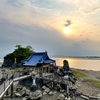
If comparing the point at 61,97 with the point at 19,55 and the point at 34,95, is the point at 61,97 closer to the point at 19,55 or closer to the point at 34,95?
the point at 34,95

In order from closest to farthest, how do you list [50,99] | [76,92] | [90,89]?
[50,99]
[76,92]
[90,89]

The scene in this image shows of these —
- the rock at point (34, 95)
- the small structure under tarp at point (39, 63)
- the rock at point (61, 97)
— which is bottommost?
the rock at point (61, 97)

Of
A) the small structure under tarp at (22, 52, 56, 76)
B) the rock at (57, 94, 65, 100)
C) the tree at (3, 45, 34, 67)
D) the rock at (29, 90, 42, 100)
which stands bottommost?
the rock at (57, 94, 65, 100)

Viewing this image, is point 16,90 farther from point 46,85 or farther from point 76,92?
point 76,92

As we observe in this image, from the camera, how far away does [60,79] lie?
3353cm

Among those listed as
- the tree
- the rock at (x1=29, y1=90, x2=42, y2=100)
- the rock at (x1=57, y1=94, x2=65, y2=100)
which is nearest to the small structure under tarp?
the rock at (x1=57, y1=94, x2=65, y2=100)

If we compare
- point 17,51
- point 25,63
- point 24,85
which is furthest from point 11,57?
point 24,85

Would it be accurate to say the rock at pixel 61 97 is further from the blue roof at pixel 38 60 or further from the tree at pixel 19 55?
the tree at pixel 19 55

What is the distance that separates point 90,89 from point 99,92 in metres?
2.27

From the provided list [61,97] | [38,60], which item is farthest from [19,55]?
[61,97]

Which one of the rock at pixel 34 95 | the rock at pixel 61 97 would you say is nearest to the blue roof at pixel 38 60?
the rock at pixel 61 97

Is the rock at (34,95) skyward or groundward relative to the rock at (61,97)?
skyward

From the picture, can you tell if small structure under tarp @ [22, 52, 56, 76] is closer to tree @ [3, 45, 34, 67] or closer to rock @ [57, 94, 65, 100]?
rock @ [57, 94, 65, 100]

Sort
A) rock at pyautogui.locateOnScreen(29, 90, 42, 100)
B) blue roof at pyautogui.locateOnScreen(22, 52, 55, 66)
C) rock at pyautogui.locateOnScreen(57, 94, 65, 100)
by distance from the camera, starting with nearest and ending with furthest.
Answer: rock at pyautogui.locateOnScreen(29, 90, 42, 100), rock at pyautogui.locateOnScreen(57, 94, 65, 100), blue roof at pyautogui.locateOnScreen(22, 52, 55, 66)
